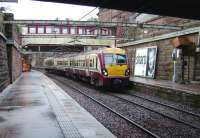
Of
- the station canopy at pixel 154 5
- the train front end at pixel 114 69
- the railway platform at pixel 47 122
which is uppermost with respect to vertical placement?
the station canopy at pixel 154 5

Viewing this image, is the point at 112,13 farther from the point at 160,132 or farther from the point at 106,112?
the point at 160,132

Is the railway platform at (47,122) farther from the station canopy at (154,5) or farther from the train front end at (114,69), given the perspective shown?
the train front end at (114,69)

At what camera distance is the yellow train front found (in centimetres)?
2404

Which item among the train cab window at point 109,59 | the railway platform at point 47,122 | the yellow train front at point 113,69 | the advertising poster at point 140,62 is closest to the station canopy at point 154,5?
the railway platform at point 47,122

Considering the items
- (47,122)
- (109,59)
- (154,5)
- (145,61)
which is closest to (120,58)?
(109,59)

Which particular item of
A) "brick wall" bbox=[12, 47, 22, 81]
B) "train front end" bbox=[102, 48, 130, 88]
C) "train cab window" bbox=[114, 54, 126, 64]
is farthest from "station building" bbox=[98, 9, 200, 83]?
"brick wall" bbox=[12, 47, 22, 81]

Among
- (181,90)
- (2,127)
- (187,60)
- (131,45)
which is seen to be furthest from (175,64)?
(2,127)

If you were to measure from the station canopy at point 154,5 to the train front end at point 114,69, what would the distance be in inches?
407

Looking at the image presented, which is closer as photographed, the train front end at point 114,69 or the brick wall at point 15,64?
the train front end at point 114,69

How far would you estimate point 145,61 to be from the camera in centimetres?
3144

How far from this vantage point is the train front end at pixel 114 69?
24062 millimetres

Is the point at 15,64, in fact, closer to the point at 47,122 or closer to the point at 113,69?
the point at 113,69

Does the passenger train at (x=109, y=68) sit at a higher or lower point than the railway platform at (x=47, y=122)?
higher

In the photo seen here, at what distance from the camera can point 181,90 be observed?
18.8 m
